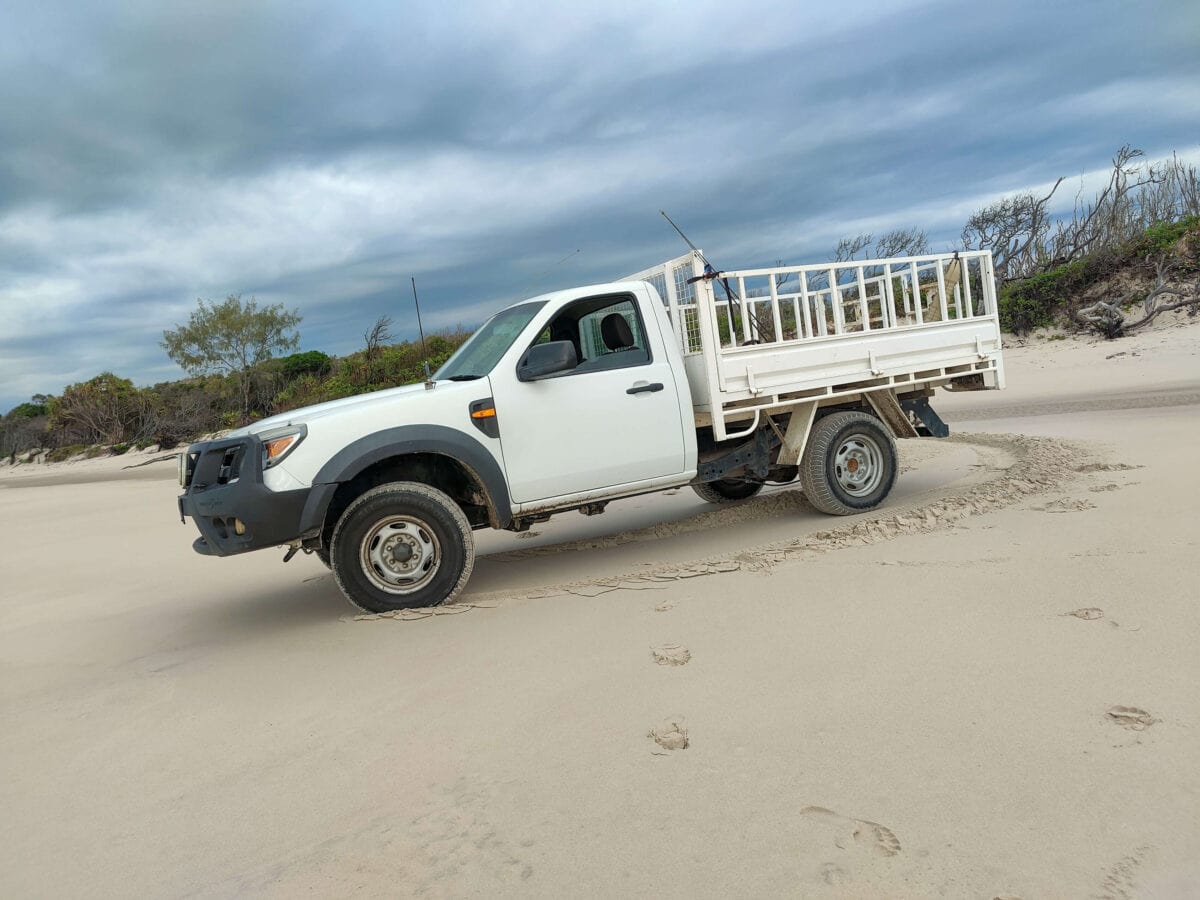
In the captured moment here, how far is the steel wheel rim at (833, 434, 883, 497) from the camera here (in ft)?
24.3

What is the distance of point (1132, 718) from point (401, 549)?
4014mm

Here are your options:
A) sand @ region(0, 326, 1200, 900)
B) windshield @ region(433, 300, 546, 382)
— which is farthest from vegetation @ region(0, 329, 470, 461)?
sand @ region(0, 326, 1200, 900)

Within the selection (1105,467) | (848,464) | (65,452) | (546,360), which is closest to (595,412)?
(546,360)

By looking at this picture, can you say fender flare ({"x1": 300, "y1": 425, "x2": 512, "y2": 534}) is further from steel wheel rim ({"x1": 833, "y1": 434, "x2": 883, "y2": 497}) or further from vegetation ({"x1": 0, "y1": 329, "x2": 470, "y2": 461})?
vegetation ({"x1": 0, "y1": 329, "x2": 470, "y2": 461})

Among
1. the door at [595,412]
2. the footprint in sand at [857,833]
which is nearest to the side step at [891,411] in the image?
the door at [595,412]

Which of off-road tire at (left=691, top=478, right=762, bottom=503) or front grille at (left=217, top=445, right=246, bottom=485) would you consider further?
off-road tire at (left=691, top=478, right=762, bottom=503)

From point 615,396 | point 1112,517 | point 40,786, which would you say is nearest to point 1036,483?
point 1112,517

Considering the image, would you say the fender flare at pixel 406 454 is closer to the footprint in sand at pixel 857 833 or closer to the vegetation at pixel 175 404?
the footprint in sand at pixel 857 833

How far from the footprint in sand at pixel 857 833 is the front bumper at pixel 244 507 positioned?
3.66 m

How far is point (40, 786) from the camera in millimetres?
3527

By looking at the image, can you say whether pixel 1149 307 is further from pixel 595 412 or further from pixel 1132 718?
pixel 1132 718

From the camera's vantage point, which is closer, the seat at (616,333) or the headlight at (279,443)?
the headlight at (279,443)

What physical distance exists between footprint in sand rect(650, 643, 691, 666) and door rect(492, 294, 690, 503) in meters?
1.96

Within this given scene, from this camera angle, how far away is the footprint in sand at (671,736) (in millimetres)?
3209
